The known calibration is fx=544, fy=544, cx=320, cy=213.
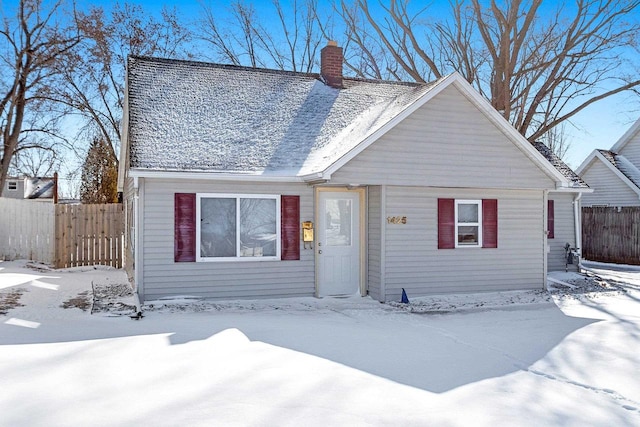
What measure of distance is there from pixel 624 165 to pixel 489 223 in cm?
1310

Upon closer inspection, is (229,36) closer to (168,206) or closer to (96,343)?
(168,206)

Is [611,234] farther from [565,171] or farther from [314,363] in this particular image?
[314,363]

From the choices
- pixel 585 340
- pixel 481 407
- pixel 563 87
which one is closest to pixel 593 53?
pixel 563 87

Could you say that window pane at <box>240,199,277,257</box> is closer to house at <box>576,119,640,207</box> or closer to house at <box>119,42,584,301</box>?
house at <box>119,42,584,301</box>

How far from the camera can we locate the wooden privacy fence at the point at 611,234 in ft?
60.6

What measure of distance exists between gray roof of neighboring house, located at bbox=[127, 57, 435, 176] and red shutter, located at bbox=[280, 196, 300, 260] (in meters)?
0.63

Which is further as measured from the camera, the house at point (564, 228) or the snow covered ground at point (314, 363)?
the house at point (564, 228)

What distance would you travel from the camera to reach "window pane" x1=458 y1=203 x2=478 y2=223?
39.4ft

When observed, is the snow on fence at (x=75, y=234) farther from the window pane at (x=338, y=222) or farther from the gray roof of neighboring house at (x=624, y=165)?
the gray roof of neighboring house at (x=624, y=165)

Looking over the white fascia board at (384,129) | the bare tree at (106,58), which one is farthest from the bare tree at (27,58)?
the white fascia board at (384,129)

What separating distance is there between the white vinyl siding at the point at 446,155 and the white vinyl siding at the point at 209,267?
5.06 feet

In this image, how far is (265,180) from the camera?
35.1 feet

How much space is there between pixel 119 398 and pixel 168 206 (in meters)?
5.86

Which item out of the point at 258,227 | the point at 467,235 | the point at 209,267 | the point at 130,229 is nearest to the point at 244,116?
the point at 258,227
